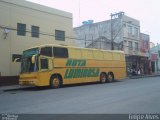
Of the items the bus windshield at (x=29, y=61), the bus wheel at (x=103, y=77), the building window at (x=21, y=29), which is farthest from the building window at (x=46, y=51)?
the bus wheel at (x=103, y=77)

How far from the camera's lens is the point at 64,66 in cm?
2131

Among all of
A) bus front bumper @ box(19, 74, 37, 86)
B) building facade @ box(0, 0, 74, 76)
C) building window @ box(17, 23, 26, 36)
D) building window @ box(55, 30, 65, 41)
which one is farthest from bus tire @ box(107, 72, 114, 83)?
bus front bumper @ box(19, 74, 37, 86)

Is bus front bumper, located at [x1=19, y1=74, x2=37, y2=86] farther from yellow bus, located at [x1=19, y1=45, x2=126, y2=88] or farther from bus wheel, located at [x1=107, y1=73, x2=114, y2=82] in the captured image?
bus wheel, located at [x1=107, y1=73, x2=114, y2=82]

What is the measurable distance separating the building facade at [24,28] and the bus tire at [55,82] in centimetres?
541

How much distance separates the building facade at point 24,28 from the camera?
23625 mm

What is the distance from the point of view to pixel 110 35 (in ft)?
150

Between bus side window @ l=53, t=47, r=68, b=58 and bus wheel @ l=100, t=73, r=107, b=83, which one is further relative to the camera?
bus wheel @ l=100, t=73, r=107, b=83

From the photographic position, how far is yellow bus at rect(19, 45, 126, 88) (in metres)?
19.5

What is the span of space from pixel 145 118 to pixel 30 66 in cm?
1318

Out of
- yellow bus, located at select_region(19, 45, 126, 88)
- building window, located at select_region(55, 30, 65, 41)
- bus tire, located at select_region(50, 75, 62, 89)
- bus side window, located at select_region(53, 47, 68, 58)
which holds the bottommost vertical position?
bus tire, located at select_region(50, 75, 62, 89)

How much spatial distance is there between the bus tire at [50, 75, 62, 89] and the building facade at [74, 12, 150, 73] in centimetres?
2099

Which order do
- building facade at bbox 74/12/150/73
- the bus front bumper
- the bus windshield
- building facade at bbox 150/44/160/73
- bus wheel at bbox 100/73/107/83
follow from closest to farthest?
the bus front bumper < the bus windshield < bus wheel at bbox 100/73/107/83 < building facade at bbox 74/12/150/73 < building facade at bbox 150/44/160/73

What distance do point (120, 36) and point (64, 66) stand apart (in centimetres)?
2374

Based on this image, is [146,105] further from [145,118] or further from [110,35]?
[110,35]
